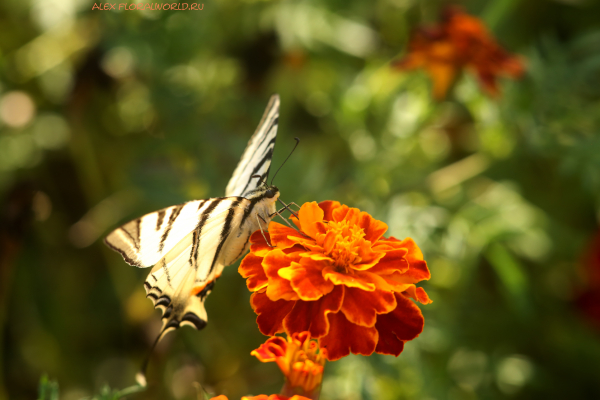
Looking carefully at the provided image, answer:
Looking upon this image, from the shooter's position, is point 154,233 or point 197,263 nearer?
point 154,233

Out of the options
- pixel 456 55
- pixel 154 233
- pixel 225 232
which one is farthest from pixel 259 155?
pixel 456 55

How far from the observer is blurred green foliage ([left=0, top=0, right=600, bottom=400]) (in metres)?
1.36

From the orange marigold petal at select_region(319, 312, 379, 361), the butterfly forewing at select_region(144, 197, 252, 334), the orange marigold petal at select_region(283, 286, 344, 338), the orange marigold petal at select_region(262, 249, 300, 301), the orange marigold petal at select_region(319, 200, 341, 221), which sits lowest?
the orange marigold petal at select_region(319, 312, 379, 361)

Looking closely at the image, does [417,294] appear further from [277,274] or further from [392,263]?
[277,274]

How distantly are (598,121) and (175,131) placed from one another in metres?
1.20

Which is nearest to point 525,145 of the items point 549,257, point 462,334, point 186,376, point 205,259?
point 549,257

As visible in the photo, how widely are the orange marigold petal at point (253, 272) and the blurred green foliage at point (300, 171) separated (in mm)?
550

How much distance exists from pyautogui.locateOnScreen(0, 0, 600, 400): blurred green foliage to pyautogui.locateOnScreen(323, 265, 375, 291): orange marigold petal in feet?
1.76

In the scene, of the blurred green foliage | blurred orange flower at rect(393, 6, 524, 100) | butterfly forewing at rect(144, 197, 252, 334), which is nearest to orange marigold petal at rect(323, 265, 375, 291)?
butterfly forewing at rect(144, 197, 252, 334)

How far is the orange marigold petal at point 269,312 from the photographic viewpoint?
0.69 metres

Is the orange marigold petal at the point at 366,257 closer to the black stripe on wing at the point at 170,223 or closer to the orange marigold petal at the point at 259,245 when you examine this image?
the orange marigold petal at the point at 259,245

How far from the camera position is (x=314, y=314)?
0.68m

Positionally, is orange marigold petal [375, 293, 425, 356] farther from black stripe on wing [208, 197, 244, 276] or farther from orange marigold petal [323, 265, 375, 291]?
black stripe on wing [208, 197, 244, 276]

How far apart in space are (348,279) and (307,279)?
54 millimetres
